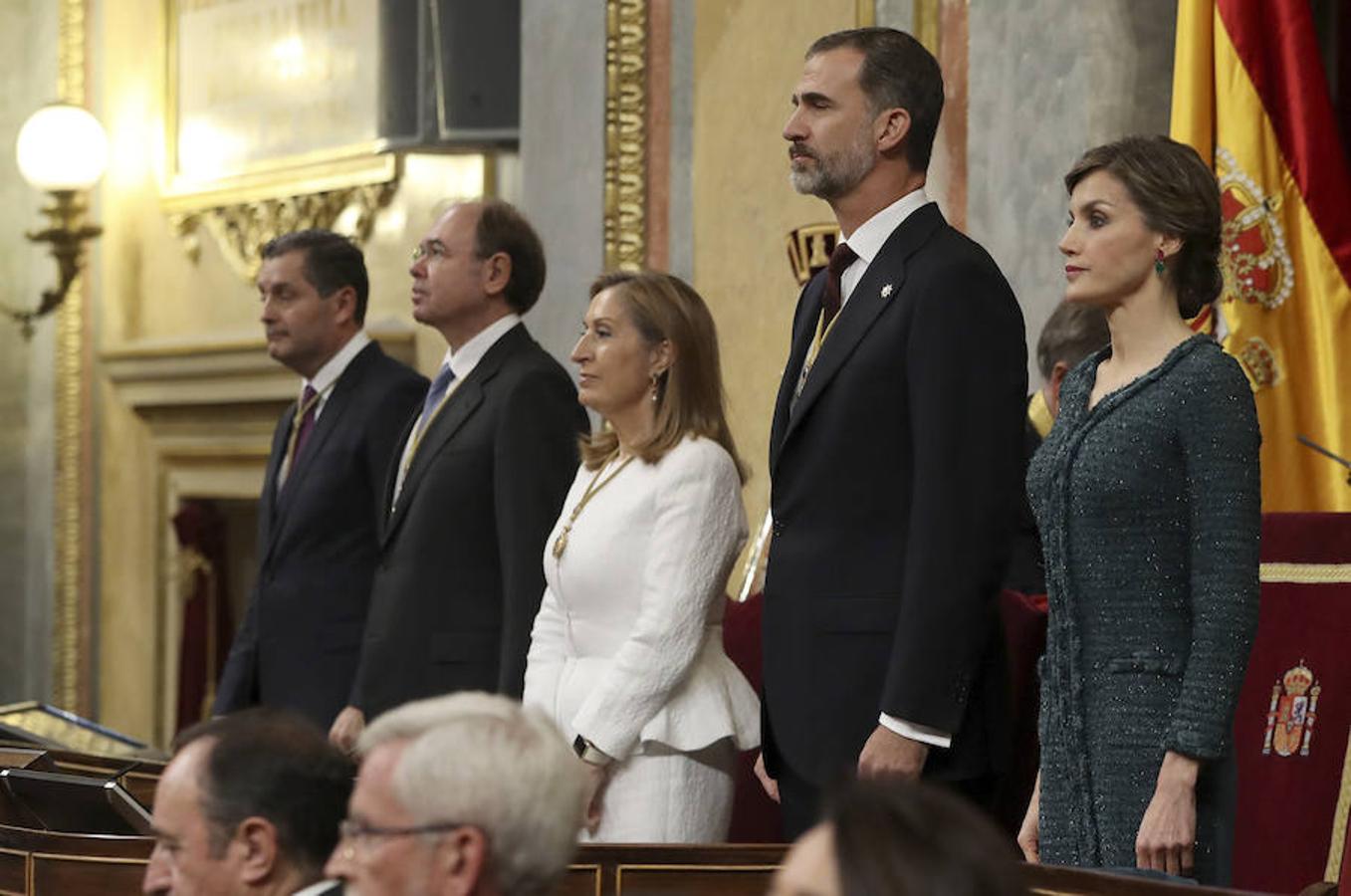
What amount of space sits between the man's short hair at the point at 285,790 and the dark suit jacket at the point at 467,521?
1957 mm

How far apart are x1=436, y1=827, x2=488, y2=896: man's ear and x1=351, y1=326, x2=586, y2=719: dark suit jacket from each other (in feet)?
7.90

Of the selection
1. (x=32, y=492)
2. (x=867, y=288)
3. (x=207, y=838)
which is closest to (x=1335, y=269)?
(x=867, y=288)

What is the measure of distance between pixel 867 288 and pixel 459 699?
144cm

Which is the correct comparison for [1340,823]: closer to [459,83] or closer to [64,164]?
[459,83]

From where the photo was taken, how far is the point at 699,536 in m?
3.99

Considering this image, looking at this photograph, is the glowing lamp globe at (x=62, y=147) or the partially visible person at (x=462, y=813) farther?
the glowing lamp globe at (x=62, y=147)

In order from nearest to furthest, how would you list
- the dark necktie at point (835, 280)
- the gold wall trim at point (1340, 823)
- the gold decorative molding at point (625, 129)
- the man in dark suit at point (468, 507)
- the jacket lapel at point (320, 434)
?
the dark necktie at point (835, 280) → the gold wall trim at point (1340, 823) → the man in dark suit at point (468, 507) → the jacket lapel at point (320, 434) → the gold decorative molding at point (625, 129)

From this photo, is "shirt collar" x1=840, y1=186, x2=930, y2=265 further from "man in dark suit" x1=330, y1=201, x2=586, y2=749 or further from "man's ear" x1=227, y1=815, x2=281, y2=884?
"man's ear" x1=227, y1=815, x2=281, y2=884

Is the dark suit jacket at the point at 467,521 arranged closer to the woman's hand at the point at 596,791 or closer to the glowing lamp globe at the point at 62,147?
the woman's hand at the point at 596,791

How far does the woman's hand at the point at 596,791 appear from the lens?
3.95 metres

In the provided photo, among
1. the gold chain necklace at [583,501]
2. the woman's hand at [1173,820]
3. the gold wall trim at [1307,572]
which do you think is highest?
the gold chain necklace at [583,501]

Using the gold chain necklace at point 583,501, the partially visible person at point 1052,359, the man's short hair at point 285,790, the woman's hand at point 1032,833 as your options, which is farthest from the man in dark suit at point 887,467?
the man's short hair at point 285,790

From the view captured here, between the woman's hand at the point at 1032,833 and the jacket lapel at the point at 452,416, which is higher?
the jacket lapel at the point at 452,416

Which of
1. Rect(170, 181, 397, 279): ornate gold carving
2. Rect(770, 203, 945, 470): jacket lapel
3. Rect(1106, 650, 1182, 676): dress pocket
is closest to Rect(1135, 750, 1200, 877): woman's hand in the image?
Rect(1106, 650, 1182, 676): dress pocket
